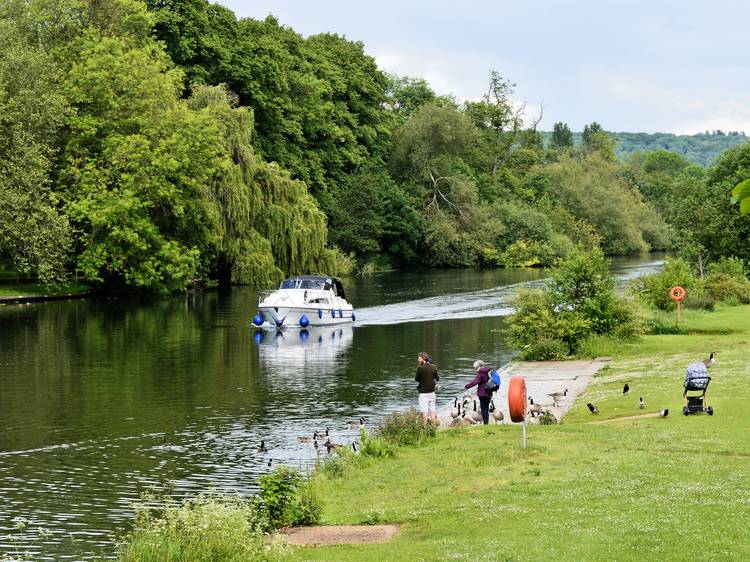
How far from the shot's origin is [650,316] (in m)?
45.9

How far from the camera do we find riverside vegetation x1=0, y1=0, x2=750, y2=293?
6362 centimetres

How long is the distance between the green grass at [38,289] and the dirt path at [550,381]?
123 feet

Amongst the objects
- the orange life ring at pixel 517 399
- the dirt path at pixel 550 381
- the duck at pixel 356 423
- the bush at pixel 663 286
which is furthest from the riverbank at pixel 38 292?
the orange life ring at pixel 517 399

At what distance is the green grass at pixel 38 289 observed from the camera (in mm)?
63594

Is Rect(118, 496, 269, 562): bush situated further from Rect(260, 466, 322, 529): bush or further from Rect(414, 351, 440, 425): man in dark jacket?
Rect(414, 351, 440, 425): man in dark jacket

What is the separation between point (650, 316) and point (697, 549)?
114 ft

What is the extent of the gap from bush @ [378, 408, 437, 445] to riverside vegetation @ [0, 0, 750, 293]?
74.5 feet

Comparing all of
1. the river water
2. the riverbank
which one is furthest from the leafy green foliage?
the riverbank

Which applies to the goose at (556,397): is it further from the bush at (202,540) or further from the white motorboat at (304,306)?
the white motorboat at (304,306)

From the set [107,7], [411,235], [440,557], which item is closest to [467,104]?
[411,235]

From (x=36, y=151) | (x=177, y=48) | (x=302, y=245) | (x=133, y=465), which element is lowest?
(x=133, y=465)

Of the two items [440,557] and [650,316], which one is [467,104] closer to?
[650,316]

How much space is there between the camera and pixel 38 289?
217 ft

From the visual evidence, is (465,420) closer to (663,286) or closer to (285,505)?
(285,505)
